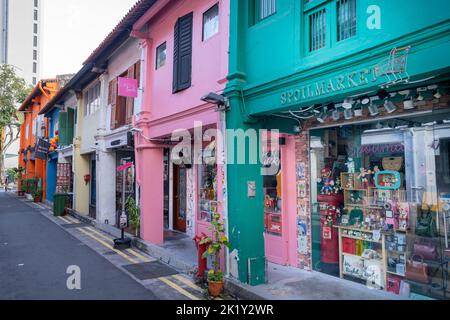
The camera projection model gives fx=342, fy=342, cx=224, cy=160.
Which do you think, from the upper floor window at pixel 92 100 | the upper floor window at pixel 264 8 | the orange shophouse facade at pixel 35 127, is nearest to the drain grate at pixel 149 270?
the upper floor window at pixel 264 8

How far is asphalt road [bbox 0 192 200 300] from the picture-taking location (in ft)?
20.1

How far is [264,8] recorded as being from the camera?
6445mm

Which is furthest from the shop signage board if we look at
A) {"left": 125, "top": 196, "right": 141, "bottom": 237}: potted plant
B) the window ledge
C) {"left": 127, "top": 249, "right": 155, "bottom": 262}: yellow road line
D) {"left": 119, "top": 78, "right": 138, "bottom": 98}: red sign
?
the window ledge

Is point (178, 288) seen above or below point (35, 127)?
below

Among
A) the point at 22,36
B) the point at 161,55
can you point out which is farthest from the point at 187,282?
the point at 22,36

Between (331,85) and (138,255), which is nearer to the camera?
(331,85)

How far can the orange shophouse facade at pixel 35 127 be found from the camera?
80.1 feet

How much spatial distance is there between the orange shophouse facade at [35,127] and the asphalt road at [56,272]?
46.9 feet

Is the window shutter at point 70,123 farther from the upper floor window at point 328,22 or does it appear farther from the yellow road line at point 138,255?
the upper floor window at point 328,22

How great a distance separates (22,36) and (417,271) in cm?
6113

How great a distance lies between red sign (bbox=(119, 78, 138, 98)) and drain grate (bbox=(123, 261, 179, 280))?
5035mm

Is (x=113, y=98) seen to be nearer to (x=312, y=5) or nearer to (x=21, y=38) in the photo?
(x=312, y=5)

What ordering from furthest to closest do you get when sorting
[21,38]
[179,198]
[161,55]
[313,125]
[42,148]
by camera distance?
[21,38] < [42,148] < [179,198] < [161,55] < [313,125]
